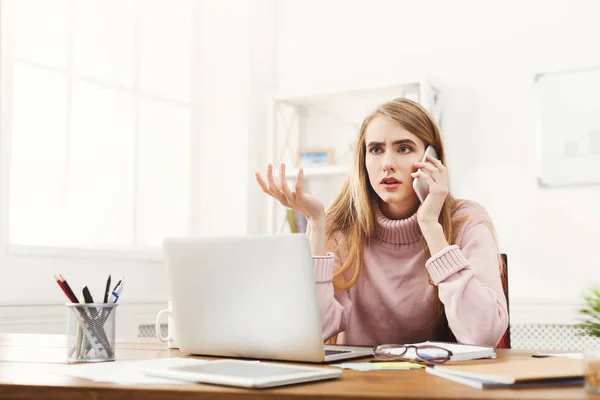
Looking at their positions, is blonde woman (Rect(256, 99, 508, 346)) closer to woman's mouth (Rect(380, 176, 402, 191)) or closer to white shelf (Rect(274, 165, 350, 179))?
woman's mouth (Rect(380, 176, 402, 191))

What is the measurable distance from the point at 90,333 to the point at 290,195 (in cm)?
57

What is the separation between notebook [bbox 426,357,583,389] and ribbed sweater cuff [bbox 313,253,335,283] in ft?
1.94

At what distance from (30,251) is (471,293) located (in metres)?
1.70

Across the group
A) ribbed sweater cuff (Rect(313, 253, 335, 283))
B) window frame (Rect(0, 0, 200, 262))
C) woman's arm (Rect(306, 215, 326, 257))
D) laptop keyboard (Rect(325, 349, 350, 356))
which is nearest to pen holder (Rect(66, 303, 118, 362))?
laptop keyboard (Rect(325, 349, 350, 356))

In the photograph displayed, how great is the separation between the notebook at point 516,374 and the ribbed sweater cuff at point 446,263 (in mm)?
518

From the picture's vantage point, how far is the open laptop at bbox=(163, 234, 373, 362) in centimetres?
110

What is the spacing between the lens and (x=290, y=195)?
1604mm

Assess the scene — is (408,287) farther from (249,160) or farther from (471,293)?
(249,160)

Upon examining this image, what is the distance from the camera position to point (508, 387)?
81 centimetres

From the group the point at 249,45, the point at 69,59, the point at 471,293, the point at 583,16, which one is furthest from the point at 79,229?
the point at 583,16

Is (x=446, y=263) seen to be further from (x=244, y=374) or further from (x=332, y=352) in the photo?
(x=244, y=374)

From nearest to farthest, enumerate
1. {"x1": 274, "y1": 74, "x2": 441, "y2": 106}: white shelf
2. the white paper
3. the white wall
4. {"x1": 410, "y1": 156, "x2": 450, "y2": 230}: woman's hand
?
1. the white paper
2. {"x1": 410, "y1": 156, "x2": 450, "y2": 230}: woman's hand
3. the white wall
4. {"x1": 274, "y1": 74, "x2": 441, "y2": 106}: white shelf

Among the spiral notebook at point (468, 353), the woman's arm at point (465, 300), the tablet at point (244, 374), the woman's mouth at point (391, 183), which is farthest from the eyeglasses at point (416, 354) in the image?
the woman's mouth at point (391, 183)

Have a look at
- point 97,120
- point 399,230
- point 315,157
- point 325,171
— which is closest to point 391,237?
point 399,230
